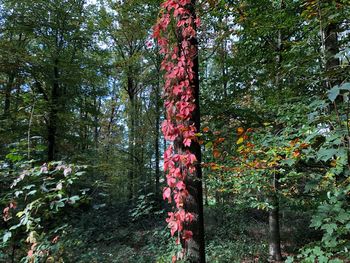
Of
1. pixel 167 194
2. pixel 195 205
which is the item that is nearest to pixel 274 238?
pixel 195 205

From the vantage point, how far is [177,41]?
9.98 feet

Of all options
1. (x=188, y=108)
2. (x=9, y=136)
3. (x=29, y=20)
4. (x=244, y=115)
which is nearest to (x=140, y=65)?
A: (x=29, y=20)

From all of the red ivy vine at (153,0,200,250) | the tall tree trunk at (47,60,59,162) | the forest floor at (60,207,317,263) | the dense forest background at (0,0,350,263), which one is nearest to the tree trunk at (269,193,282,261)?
the dense forest background at (0,0,350,263)

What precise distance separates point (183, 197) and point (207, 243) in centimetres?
573

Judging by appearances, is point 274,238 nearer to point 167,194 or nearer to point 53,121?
point 167,194

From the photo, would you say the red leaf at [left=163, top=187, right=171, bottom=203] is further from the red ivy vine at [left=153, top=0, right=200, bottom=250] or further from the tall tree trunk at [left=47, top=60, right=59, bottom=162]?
the tall tree trunk at [left=47, top=60, right=59, bottom=162]

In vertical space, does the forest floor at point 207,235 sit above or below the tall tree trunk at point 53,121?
below

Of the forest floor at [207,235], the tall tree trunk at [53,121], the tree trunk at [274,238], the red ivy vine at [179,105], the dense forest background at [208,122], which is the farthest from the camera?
the tall tree trunk at [53,121]

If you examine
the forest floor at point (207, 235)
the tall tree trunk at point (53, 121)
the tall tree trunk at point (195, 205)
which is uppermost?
the tall tree trunk at point (53, 121)

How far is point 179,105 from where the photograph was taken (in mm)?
2836

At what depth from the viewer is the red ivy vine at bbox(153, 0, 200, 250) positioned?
274 centimetres

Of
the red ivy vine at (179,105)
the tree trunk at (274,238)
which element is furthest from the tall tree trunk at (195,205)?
the tree trunk at (274,238)

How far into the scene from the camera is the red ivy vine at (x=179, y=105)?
274 centimetres

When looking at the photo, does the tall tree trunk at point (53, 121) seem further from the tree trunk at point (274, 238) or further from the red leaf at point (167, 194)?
the tree trunk at point (274, 238)
